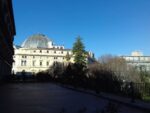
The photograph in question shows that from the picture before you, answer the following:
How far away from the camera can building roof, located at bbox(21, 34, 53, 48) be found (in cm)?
12531

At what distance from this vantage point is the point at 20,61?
387 feet

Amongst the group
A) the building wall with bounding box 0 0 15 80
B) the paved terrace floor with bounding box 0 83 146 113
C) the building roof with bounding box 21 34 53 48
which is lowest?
the paved terrace floor with bounding box 0 83 146 113

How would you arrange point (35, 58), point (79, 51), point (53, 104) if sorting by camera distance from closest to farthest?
1. point (53, 104)
2. point (79, 51)
3. point (35, 58)

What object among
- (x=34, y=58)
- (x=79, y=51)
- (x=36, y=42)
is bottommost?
(x=79, y=51)

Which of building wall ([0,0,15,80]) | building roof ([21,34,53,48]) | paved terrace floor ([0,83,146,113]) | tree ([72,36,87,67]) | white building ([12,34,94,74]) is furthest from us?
building roof ([21,34,53,48])

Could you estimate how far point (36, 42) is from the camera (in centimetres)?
12606

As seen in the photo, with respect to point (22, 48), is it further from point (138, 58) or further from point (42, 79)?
point (42, 79)

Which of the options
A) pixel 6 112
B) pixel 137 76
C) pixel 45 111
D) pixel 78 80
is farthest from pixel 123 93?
pixel 78 80

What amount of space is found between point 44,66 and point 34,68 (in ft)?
14.2

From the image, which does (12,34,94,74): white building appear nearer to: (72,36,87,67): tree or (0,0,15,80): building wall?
(72,36,87,67): tree

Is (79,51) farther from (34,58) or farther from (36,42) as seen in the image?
(36,42)

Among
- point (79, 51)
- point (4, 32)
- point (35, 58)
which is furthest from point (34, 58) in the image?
point (4, 32)

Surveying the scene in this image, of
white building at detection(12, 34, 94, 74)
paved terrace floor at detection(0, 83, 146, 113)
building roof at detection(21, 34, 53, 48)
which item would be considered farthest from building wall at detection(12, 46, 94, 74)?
paved terrace floor at detection(0, 83, 146, 113)

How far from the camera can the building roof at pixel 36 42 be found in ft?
411
